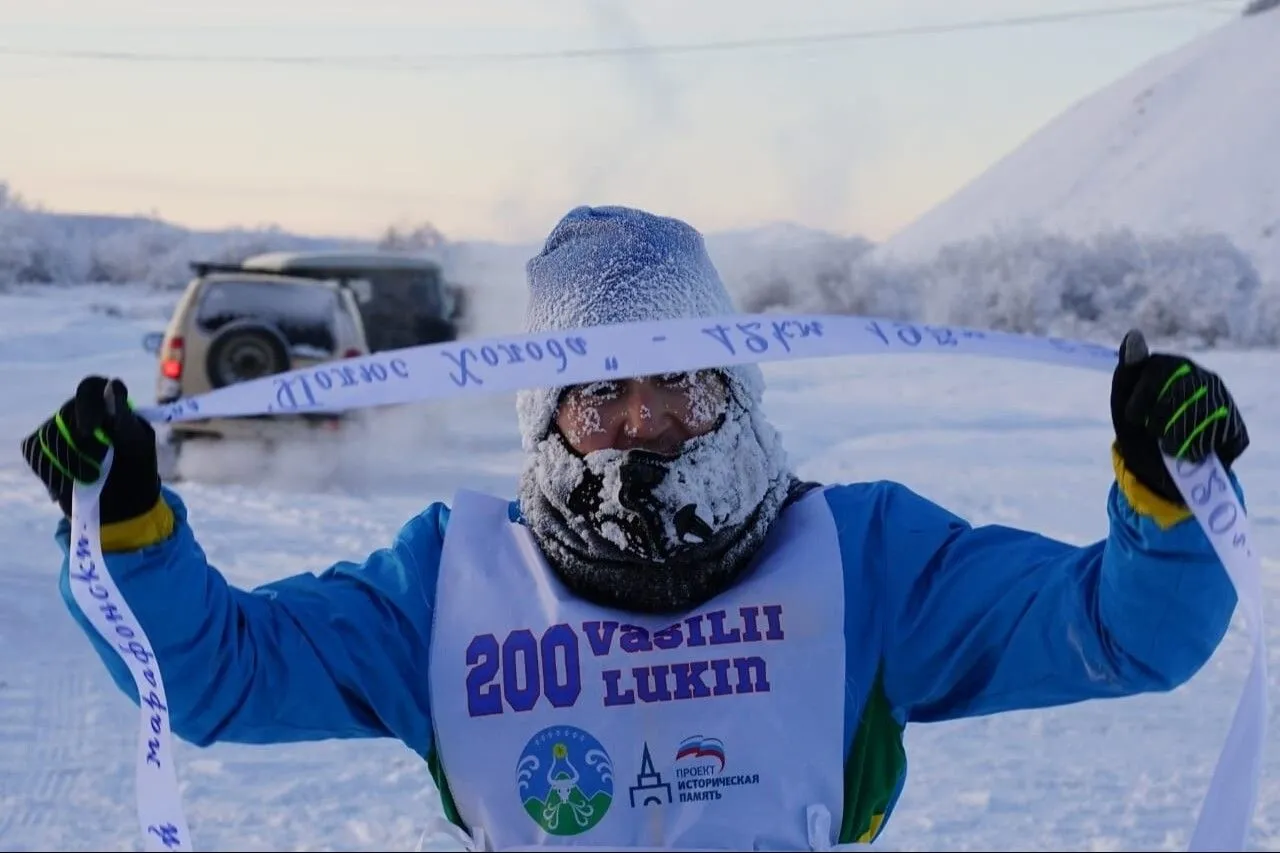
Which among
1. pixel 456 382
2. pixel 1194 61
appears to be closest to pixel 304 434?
pixel 456 382

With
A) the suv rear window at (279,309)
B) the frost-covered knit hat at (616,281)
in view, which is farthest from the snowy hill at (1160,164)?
the frost-covered knit hat at (616,281)

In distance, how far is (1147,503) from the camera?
1446 millimetres

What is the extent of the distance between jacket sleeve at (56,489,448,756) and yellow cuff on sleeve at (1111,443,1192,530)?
2.88 feet

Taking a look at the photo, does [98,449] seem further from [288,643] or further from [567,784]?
[567,784]

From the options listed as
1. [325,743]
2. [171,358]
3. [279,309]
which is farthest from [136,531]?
[279,309]

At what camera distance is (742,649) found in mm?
1802

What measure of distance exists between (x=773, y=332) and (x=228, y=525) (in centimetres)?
548

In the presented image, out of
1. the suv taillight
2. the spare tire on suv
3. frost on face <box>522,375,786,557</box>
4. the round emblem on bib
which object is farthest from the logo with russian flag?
the suv taillight

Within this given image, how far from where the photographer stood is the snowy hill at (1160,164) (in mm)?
16000

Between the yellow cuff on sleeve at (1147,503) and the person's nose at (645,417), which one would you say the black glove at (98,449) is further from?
the yellow cuff on sleeve at (1147,503)

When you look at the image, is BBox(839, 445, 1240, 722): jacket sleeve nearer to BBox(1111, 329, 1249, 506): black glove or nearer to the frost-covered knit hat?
BBox(1111, 329, 1249, 506): black glove

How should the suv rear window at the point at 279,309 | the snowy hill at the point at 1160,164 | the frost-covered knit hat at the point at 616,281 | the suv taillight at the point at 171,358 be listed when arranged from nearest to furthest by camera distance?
the frost-covered knit hat at the point at 616,281 < the suv taillight at the point at 171,358 < the suv rear window at the point at 279,309 < the snowy hill at the point at 1160,164

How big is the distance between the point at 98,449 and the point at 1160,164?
2048 cm

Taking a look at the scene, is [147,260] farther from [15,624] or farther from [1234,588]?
[1234,588]
